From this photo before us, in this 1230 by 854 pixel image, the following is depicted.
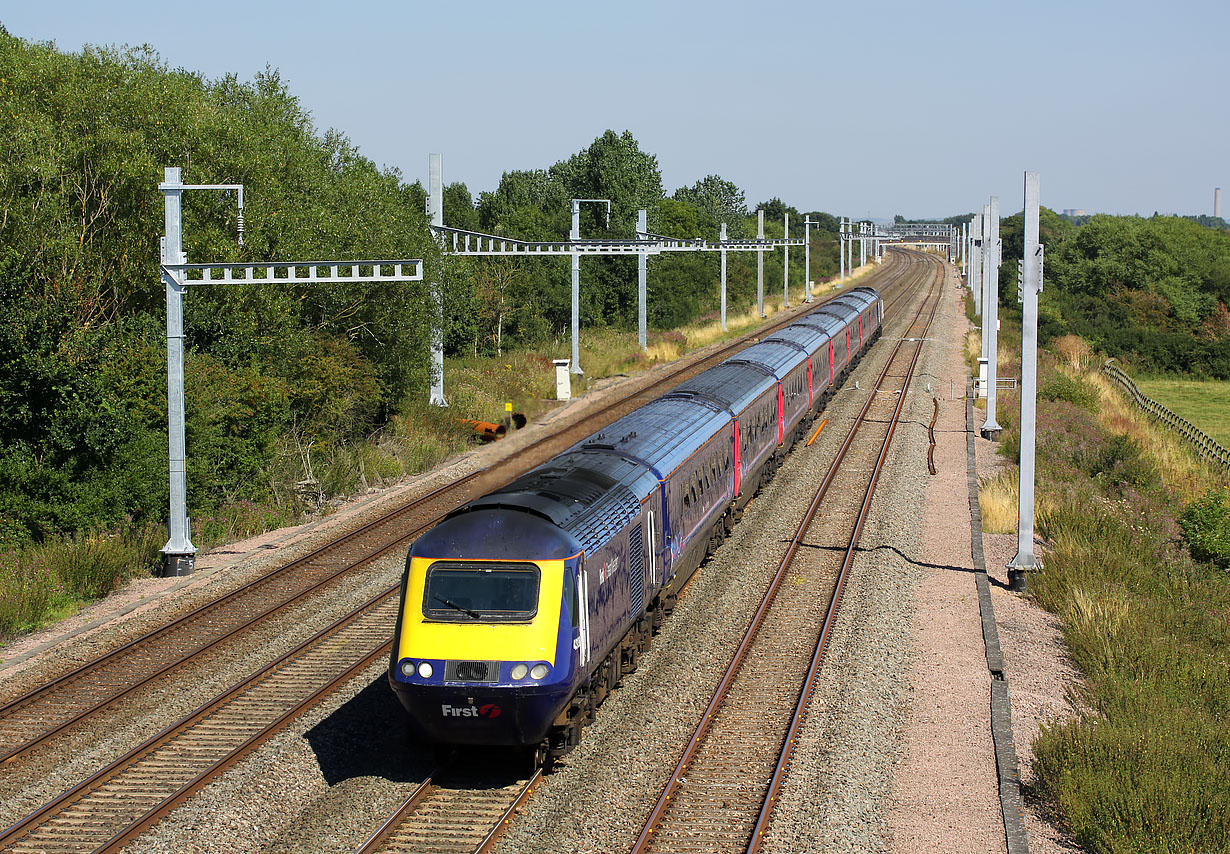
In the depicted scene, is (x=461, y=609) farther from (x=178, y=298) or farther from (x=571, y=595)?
(x=178, y=298)

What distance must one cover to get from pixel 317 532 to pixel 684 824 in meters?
14.3

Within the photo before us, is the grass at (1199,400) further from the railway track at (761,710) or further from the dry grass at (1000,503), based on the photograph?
the railway track at (761,710)

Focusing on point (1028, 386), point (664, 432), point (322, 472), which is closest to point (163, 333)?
point (322, 472)

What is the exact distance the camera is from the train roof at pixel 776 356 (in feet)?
96.4

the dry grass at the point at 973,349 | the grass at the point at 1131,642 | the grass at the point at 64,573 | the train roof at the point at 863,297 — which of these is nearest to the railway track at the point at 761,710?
the grass at the point at 1131,642

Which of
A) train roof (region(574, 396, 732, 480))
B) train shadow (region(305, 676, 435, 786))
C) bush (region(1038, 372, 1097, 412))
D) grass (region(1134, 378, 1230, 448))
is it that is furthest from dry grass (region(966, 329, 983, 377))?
train shadow (region(305, 676, 435, 786))

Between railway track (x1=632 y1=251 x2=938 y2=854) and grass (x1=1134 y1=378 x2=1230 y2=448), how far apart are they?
27.8m

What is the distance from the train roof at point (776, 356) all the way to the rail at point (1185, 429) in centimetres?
1208

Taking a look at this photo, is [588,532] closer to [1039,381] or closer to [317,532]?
[317,532]

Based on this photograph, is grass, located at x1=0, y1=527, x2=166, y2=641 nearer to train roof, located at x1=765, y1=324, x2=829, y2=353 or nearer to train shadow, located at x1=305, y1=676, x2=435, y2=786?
train shadow, located at x1=305, y1=676, x2=435, y2=786

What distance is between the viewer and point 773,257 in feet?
343

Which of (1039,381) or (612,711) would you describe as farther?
(1039,381)

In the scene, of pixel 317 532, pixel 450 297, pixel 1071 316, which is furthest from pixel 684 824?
pixel 1071 316

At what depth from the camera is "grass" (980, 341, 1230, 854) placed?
10.7 metres
